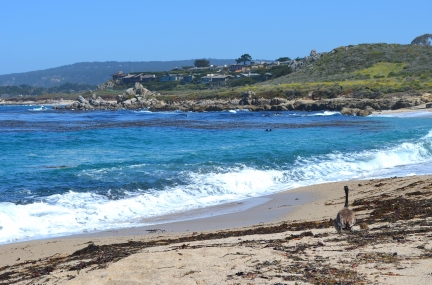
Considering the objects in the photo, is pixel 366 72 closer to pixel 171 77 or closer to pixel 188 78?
pixel 188 78

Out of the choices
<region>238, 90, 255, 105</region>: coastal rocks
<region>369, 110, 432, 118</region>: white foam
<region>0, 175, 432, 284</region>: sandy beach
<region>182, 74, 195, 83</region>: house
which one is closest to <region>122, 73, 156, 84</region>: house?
<region>182, 74, 195, 83</region>: house

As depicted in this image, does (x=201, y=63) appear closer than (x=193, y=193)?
No

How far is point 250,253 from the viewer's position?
6.80m

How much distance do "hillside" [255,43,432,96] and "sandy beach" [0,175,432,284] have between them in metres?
50.5

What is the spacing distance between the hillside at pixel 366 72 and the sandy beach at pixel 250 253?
50484mm

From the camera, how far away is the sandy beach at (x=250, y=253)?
5.74 metres

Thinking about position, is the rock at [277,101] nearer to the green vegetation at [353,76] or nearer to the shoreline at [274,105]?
the shoreline at [274,105]

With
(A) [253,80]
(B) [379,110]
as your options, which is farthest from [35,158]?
(A) [253,80]

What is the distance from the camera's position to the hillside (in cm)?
6150

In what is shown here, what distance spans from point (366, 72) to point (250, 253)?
73.0 meters

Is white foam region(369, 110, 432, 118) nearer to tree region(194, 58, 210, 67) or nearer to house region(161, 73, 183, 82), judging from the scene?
house region(161, 73, 183, 82)

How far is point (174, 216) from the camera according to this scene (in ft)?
39.7

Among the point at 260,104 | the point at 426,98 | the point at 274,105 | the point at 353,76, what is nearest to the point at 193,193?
the point at 426,98

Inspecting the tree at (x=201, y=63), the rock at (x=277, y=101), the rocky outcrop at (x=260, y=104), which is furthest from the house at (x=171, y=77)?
the rock at (x=277, y=101)
